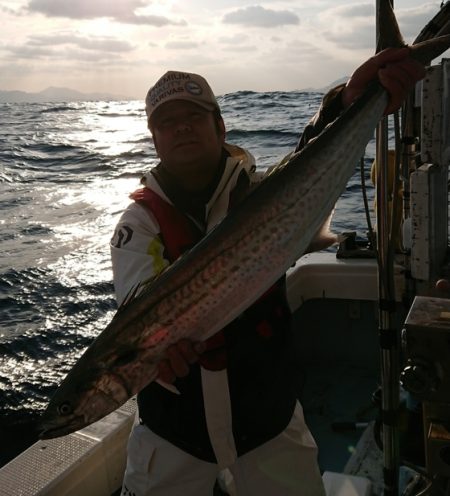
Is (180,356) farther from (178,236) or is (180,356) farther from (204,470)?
(204,470)

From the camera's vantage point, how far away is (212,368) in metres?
2.80

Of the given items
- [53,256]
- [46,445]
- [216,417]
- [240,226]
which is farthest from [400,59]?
[53,256]

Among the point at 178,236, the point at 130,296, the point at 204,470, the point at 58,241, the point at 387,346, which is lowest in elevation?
the point at 58,241

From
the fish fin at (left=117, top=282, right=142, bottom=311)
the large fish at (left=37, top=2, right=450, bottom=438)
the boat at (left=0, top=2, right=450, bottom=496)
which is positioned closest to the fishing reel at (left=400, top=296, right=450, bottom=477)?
the boat at (left=0, top=2, right=450, bottom=496)

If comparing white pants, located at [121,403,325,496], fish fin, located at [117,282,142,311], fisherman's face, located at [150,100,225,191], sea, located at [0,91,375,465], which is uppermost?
fisherman's face, located at [150,100,225,191]

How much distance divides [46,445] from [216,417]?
5.20ft

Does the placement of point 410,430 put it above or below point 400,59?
below

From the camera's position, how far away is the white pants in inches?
115

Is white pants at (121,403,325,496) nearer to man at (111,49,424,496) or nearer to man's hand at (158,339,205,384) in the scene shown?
man at (111,49,424,496)

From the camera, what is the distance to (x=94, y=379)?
2.44m

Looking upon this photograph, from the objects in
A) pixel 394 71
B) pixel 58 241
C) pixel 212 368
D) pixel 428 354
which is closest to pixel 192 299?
pixel 212 368

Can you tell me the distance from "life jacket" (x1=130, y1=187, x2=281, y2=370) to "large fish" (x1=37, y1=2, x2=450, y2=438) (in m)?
0.41

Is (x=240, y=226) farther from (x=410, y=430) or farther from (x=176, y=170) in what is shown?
(x=410, y=430)

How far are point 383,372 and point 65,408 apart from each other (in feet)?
5.51
